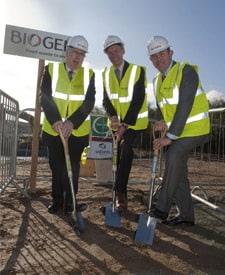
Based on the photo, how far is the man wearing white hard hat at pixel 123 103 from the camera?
5188 millimetres

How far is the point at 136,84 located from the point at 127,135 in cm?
71

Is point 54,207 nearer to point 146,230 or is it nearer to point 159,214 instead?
point 159,214

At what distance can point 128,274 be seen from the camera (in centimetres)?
320

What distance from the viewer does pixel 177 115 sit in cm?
448

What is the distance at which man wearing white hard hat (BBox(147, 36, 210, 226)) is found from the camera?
14.7ft

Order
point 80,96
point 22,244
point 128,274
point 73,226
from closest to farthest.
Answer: point 128,274
point 22,244
point 73,226
point 80,96

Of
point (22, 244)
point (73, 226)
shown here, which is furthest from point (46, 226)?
point (22, 244)

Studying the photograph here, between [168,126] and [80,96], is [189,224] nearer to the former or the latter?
[168,126]

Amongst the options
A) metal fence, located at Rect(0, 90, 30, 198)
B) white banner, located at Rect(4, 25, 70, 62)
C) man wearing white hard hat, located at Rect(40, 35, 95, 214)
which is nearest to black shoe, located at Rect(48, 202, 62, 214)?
man wearing white hard hat, located at Rect(40, 35, 95, 214)

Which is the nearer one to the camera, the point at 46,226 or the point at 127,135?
the point at 46,226

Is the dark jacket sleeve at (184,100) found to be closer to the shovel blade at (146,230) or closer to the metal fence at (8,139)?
the shovel blade at (146,230)

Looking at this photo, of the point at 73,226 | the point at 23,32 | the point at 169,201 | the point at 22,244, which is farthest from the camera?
the point at 23,32

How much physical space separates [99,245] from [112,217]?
754 millimetres

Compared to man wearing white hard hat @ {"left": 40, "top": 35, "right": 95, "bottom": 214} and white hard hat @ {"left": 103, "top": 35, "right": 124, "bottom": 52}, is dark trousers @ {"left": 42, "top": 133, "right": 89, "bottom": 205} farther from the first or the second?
white hard hat @ {"left": 103, "top": 35, "right": 124, "bottom": 52}
